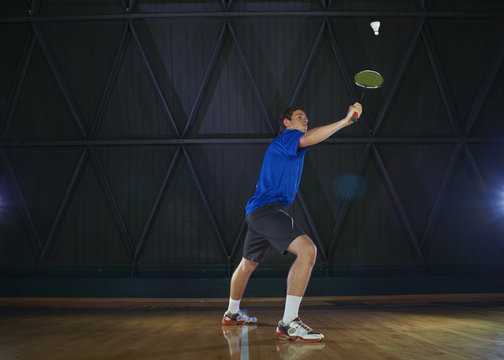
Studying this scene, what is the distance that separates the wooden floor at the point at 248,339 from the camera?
286cm

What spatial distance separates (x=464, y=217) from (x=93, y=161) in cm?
784

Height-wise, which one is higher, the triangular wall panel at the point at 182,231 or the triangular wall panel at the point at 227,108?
the triangular wall panel at the point at 227,108

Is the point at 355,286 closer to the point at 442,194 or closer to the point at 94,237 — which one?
the point at 442,194

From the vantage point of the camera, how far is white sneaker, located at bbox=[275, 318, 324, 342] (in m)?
3.38

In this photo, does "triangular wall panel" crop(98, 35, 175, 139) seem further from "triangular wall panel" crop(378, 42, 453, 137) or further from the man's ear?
the man's ear

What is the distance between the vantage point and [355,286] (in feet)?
28.8

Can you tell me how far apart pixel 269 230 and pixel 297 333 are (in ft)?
2.89

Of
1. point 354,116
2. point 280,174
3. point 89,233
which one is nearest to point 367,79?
point 354,116

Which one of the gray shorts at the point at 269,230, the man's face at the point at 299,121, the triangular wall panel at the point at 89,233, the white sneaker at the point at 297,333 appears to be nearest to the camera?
the white sneaker at the point at 297,333

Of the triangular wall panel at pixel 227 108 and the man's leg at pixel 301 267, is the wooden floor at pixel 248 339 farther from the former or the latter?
the triangular wall panel at pixel 227 108

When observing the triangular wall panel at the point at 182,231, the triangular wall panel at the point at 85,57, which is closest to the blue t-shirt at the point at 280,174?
the triangular wall panel at the point at 182,231

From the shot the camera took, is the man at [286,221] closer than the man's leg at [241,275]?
Yes

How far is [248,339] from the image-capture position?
348cm

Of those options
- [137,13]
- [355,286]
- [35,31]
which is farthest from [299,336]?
[35,31]
